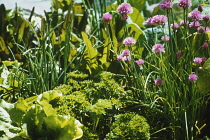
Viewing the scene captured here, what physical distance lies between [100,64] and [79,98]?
2.50 feet

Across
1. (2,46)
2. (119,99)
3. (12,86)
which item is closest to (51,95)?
(119,99)

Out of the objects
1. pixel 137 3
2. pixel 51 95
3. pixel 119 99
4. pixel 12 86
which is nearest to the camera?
pixel 51 95

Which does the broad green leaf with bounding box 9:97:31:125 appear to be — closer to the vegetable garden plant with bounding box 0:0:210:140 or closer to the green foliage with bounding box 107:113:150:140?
the vegetable garden plant with bounding box 0:0:210:140

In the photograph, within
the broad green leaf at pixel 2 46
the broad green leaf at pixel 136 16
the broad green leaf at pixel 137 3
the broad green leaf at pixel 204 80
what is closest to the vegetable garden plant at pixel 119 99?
the broad green leaf at pixel 204 80

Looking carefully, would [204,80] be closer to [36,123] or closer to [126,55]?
[126,55]

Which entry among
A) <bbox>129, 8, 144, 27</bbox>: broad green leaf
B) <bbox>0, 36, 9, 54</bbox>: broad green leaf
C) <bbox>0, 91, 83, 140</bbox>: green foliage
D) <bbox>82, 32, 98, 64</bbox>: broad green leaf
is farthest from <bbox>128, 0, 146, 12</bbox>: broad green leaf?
<bbox>0, 91, 83, 140</bbox>: green foliage

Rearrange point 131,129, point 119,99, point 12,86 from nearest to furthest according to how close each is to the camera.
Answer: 1. point 131,129
2. point 119,99
3. point 12,86

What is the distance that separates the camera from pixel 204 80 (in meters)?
1.49

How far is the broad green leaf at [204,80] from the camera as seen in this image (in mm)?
1470

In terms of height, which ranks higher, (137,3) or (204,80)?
(137,3)

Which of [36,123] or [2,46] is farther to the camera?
[2,46]

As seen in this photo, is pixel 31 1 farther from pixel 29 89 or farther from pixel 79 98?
pixel 79 98

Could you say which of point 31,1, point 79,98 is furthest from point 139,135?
point 31,1

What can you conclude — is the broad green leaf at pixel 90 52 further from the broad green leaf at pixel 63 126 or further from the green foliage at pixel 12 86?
the broad green leaf at pixel 63 126
